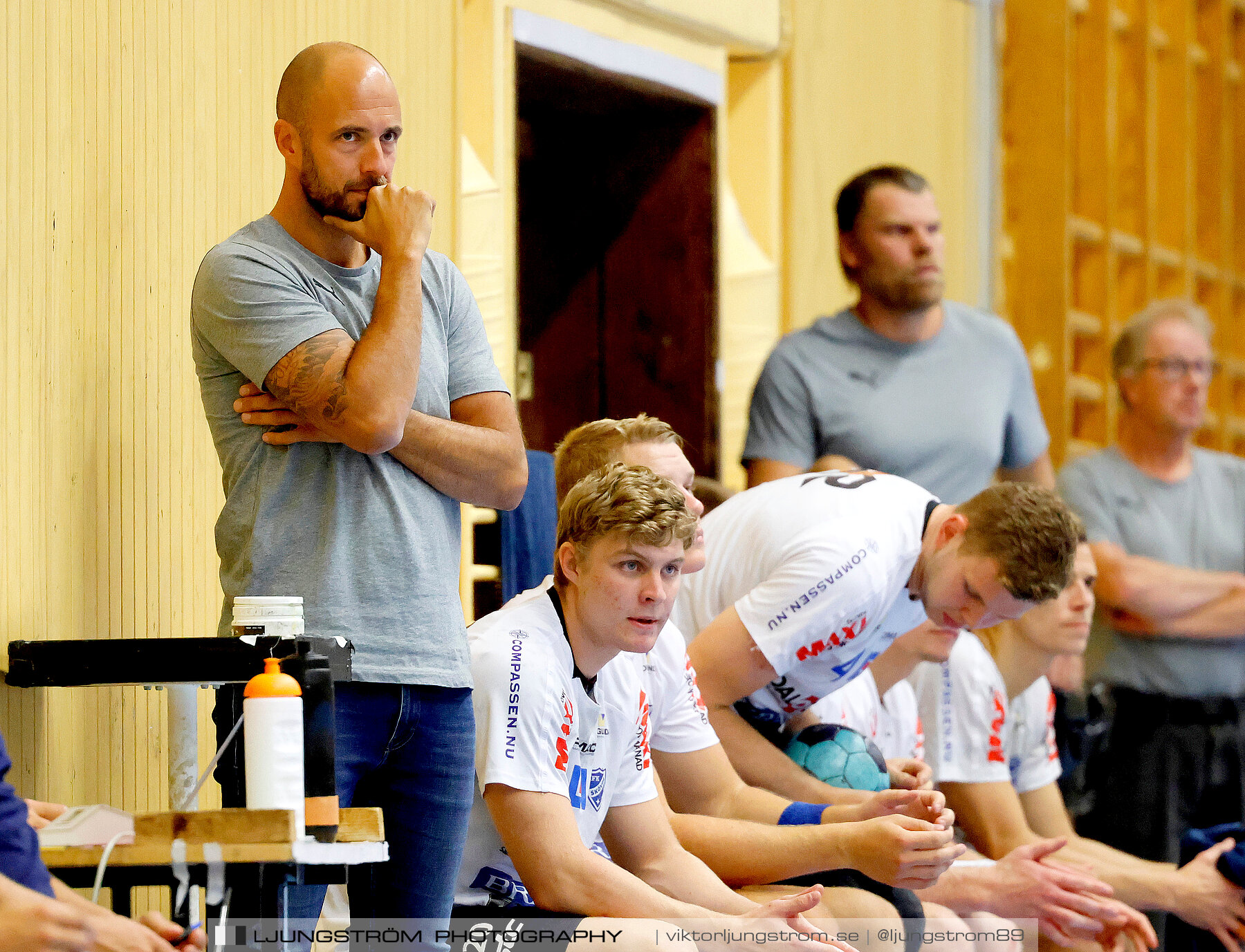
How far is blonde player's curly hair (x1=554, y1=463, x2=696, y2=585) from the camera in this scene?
8.24 feet

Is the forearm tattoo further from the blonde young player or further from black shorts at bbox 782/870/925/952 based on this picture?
black shorts at bbox 782/870/925/952

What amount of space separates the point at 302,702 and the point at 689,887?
2.95 feet

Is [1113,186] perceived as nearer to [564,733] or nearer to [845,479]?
[845,479]

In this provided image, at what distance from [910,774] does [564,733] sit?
3.47 feet

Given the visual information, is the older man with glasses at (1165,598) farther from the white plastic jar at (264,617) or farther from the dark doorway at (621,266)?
the white plastic jar at (264,617)

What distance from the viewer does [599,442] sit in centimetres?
298

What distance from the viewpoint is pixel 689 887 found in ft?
8.67

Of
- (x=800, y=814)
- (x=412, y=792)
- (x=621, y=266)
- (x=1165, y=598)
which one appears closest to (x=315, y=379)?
(x=412, y=792)

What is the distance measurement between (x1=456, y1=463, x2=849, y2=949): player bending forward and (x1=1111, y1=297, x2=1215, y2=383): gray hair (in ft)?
8.98

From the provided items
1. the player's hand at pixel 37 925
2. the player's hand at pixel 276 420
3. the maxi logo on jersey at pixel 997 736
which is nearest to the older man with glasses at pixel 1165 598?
the maxi logo on jersey at pixel 997 736

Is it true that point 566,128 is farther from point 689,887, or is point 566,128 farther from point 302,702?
point 302,702

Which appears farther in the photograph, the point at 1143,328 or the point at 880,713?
the point at 1143,328

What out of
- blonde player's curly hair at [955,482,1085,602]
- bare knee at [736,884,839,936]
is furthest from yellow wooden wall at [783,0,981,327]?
bare knee at [736,884,839,936]

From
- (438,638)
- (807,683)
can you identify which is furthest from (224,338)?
(807,683)
